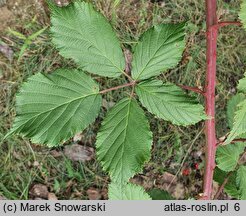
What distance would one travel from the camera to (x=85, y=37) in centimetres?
141

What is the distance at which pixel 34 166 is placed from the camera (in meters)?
2.23

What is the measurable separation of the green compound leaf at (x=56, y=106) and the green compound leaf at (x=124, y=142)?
0.24 feet

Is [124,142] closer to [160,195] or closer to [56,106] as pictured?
[56,106]

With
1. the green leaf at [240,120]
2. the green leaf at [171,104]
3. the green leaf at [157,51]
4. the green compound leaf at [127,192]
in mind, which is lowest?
the green compound leaf at [127,192]

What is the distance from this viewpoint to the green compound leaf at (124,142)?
134cm

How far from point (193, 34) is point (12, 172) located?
127cm

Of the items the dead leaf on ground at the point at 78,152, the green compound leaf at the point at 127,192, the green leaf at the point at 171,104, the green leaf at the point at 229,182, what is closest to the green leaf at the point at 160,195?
the green leaf at the point at 229,182

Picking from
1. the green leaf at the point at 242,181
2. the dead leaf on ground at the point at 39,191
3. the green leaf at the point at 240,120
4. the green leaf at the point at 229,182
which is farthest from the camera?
the dead leaf on ground at the point at 39,191

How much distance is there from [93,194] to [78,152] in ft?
0.82

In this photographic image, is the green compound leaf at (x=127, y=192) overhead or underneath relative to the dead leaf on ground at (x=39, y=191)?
overhead

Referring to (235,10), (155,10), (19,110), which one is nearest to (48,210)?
(19,110)

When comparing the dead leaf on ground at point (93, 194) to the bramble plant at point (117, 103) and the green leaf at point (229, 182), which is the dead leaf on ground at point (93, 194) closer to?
the green leaf at point (229, 182)

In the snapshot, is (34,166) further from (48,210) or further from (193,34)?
(193,34)

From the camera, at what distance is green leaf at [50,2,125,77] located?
4.56 feet
